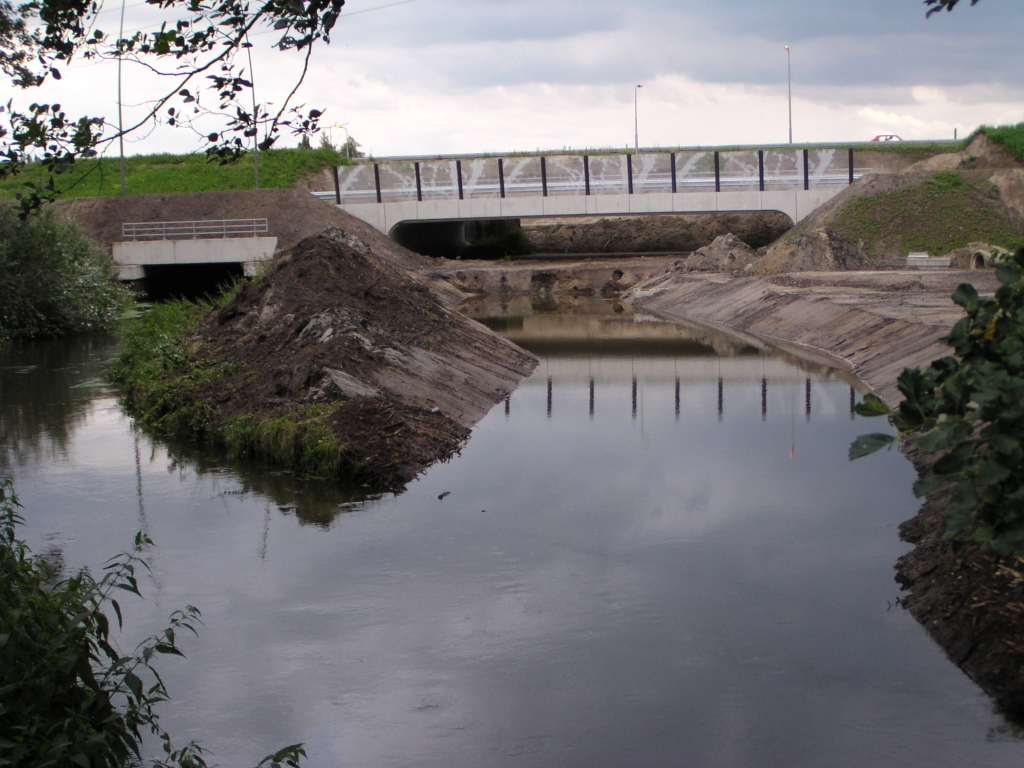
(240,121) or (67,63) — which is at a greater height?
(67,63)

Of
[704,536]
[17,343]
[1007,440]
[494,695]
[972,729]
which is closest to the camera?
[1007,440]

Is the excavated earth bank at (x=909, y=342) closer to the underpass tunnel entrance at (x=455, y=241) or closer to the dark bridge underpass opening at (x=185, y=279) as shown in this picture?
the underpass tunnel entrance at (x=455, y=241)

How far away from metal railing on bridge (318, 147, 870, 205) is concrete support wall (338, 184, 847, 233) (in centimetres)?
64

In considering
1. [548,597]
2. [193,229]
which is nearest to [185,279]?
[193,229]

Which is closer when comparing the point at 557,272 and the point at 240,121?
the point at 240,121

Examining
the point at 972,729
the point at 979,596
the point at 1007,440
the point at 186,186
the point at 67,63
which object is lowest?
the point at 972,729

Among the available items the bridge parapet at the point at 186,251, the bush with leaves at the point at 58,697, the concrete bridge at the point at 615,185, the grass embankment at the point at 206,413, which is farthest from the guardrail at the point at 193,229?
the bush with leaves at the point at 58,697

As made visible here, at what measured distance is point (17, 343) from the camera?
109ft

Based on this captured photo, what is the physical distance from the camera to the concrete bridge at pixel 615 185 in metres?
51.9

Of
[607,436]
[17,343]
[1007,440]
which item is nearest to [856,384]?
[607,436]

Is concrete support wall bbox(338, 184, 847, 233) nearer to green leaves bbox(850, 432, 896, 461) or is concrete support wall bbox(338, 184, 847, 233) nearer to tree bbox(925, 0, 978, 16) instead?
tree bbox(925, 0, 978, 16)

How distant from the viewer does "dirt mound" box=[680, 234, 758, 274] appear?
1793 inches

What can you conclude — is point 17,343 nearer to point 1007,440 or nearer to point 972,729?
point 972,729

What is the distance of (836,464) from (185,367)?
1333cm
